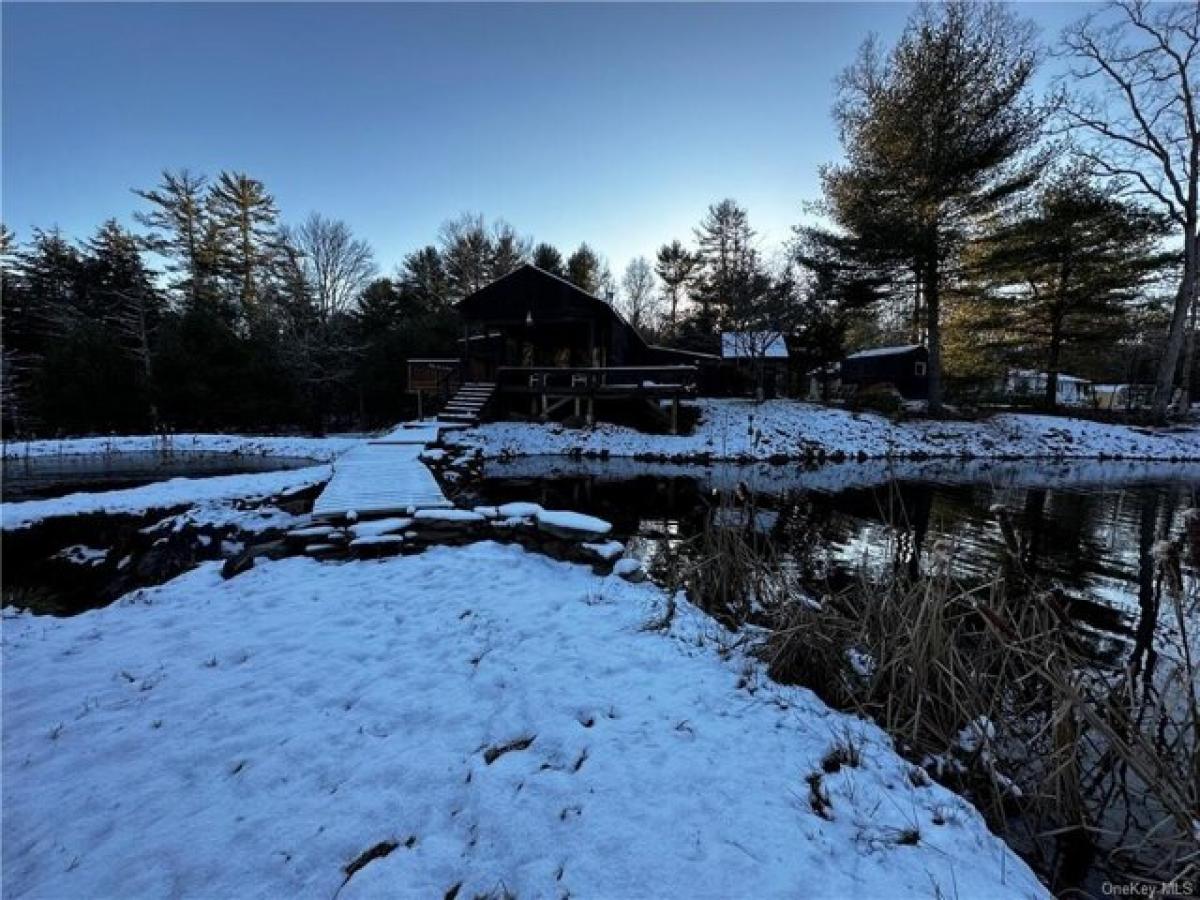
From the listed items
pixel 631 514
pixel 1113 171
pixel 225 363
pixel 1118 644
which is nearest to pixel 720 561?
pixel 1118 644

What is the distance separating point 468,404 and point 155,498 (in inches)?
382

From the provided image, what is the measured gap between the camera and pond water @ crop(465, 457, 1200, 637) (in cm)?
592

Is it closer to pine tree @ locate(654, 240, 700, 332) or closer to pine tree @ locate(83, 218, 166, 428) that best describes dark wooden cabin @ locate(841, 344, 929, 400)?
pine tree @ locate(654, 240, 700, 332)

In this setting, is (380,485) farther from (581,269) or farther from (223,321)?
(581,269)

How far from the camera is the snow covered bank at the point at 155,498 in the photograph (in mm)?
7398

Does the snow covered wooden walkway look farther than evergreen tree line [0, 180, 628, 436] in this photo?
No

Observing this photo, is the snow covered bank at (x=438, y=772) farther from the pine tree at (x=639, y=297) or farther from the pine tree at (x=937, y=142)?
the pine tree at (x=639, y=297)

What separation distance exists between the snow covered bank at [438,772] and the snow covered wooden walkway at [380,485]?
2.46 m

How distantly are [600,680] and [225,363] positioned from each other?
22.8 meters

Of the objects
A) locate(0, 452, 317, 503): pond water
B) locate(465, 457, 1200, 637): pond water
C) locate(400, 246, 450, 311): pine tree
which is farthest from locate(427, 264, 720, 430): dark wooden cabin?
locate(400, 246, 450, 311): pine tree

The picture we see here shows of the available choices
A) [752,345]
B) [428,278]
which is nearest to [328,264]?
[428,278]

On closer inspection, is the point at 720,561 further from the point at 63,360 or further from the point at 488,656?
the point at 63,360

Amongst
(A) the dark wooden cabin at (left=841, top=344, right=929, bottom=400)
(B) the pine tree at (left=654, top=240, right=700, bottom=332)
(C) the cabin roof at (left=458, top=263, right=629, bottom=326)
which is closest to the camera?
(C) the cabin roof at (left=458, top=263, right=629, bottom=326)

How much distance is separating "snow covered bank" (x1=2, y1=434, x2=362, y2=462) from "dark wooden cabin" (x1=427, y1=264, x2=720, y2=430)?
18.0 feet
